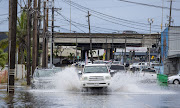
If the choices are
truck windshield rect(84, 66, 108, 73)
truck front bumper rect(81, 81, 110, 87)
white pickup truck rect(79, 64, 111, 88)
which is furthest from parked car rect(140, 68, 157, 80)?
truck front bumper rect(81, 81, 110, 87)

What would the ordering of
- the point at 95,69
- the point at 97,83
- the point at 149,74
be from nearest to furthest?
1. the point at 97,83
2. the point at 95,69
3. the point at 149,74

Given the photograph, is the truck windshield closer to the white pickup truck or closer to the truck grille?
the white pickup truck

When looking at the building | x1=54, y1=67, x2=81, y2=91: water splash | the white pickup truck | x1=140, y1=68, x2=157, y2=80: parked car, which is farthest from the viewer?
the building

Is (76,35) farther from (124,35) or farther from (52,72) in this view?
(52,72)

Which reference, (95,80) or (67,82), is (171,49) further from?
(95,80)

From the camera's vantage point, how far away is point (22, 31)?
48062 millimetres

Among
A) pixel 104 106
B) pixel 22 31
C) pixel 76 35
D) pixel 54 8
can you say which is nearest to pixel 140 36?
pixel 76 35

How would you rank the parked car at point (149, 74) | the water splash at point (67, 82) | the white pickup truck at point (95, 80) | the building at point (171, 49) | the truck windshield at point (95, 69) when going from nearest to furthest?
the white pickup truck at point (95, 80)
the truck windshield at point (95, 69)
the water splash at point (67, 82)
the parked car at point (149, 74)
the building at point (171, 49)

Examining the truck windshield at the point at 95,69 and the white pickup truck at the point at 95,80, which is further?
the truck windshield at the point at 95,69

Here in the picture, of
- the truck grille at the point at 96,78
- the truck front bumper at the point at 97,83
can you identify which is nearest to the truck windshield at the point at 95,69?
the truck grille at the point at 96,78

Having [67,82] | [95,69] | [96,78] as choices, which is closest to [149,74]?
[67,82]

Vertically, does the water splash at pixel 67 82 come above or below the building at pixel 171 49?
below

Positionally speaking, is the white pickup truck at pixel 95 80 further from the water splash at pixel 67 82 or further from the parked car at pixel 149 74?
the parked car at pixel 149 74

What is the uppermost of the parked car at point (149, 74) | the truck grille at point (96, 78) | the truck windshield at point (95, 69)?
the truck windshield at point (95, 69)
